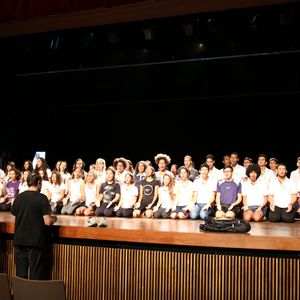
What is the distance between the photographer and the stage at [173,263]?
3.77 metres

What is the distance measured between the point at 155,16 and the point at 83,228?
2.38m

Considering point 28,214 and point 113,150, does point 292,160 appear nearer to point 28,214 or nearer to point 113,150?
point 113,150

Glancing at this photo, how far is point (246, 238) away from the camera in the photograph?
379 centimetres

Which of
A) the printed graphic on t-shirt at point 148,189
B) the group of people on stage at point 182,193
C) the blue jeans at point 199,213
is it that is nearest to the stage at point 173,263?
the group of people on stage at point 182,193

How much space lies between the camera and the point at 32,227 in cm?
414

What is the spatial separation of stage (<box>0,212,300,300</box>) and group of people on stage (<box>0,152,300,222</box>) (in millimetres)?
2282

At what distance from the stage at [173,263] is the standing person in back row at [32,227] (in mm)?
351

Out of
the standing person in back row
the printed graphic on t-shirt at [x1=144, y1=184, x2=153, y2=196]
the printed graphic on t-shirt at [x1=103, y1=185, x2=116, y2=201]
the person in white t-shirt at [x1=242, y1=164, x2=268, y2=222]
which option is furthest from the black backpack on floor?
the printed graphic on t-shirt at [x1=103, y1=185, x2=116, y2=201]

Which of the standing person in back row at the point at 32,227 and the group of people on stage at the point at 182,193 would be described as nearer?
the standing person in back row at the point at 32,227

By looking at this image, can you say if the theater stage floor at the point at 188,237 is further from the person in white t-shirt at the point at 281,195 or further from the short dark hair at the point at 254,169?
the short dark hair at the point at 254,169

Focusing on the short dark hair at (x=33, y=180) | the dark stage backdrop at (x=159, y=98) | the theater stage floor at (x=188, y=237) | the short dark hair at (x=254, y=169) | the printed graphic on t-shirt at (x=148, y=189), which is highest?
the dark stage backdrop at (x=159, y=98)

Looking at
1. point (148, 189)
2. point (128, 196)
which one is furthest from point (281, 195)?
point (128, 196)

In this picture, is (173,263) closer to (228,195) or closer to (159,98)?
(228,195)

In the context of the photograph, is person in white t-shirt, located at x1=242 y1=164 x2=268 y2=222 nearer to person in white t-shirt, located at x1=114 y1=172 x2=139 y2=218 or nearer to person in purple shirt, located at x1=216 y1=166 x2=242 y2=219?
person in purple shirt, located at x1=216 y1=166 x2=242 y2=219
